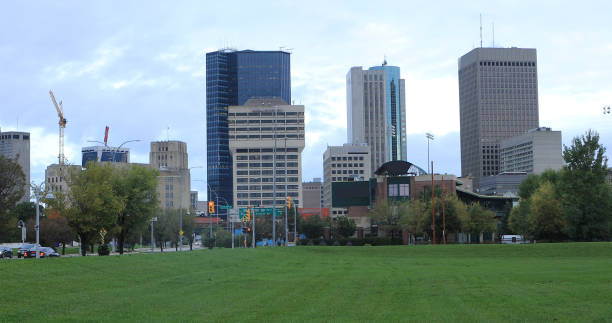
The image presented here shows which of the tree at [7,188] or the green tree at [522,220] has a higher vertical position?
the tree at [7,188]

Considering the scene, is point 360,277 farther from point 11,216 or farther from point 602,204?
point 11,216

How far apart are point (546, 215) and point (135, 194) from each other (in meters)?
52.5

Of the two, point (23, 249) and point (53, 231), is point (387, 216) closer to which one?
point (53, 231)

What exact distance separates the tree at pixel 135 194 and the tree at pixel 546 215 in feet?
162

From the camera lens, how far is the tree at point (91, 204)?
191 ft

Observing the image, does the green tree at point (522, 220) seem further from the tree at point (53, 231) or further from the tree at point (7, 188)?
the tree at point (7, 188)

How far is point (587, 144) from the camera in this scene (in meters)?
77.9

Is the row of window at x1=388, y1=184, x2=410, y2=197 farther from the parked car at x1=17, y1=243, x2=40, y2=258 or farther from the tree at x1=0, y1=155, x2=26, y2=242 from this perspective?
the parked car at x1=17, y1=243, x2=40, y2=258

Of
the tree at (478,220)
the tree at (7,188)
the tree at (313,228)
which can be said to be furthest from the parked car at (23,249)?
the tree at (313,228)

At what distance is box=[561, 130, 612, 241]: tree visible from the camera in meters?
76.9

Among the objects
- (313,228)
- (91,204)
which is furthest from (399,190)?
(91,204)

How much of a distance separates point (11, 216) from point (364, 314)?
74.0 meters

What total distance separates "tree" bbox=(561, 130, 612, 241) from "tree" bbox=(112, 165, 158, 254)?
48.8 m

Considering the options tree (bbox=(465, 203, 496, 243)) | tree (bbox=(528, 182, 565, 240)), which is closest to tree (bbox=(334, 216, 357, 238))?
tree (bbox=(465, 203, 496, 243))
